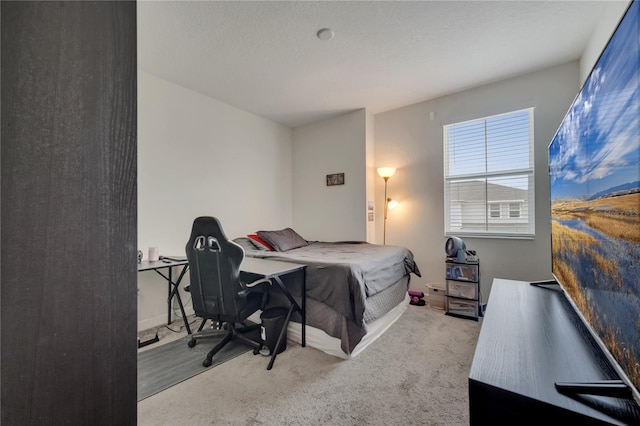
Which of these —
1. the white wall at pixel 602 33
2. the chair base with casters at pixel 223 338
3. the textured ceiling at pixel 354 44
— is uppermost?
the textured ceiling at pixel 354 44

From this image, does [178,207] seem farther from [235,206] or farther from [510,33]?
[510,33]

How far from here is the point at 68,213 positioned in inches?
16.9

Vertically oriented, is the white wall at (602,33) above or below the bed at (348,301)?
above

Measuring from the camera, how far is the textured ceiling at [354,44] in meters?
2.01

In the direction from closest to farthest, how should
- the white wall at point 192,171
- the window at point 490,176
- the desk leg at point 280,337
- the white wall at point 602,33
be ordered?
the white wall at point 602,33
the desk leg at point 280,337
the white wall at point 192,171
the window at point 490,176

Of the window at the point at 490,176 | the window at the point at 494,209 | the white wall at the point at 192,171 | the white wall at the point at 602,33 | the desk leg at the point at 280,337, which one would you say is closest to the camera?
the white wall at the point at 602,33

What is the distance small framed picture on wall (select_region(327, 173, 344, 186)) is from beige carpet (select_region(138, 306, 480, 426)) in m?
2.32

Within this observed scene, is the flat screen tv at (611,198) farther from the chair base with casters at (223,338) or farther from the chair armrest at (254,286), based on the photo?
the chair base with casters at (223,338)

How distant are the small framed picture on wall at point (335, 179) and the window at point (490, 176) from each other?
1.41 metres

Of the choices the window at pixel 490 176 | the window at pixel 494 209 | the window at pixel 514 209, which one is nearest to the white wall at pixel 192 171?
the window at pixel 490 176

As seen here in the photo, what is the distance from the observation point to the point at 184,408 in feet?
5.15

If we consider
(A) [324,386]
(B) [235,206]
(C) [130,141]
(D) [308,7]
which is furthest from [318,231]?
(C) [130,141]

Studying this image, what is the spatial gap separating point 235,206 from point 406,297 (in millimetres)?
2477

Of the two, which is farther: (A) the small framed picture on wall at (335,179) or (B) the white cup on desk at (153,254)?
(A) the small framed picture on wall at (335,179)
